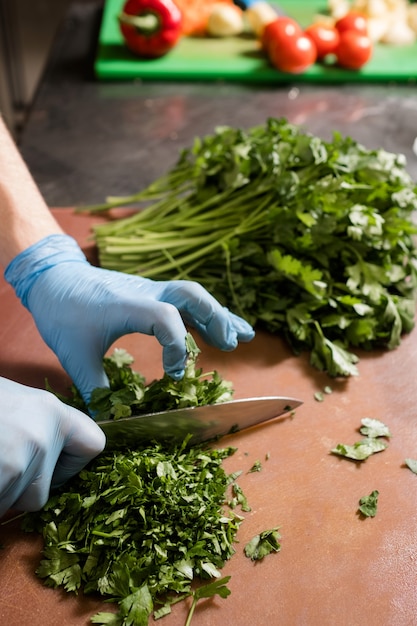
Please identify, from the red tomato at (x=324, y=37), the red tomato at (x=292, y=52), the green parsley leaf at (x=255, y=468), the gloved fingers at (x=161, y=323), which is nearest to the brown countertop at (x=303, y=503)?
the green parsley leaf at (x=255, y=468)

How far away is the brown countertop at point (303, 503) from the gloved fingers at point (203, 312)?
192mm

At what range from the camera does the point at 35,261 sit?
1.86 metres

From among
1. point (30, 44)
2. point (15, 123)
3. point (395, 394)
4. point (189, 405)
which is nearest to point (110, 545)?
point (189, 405)

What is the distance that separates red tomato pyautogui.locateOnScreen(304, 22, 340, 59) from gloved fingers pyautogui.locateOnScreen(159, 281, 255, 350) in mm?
2130

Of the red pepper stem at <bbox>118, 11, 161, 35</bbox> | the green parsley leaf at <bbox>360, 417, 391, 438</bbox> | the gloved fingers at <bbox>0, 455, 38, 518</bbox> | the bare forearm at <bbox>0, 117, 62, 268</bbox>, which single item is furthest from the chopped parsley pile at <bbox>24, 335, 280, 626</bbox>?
the red pepper stem at <bbox>118, 11, 161, 35</bbox>

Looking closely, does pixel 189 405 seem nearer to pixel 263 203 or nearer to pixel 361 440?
pixel 361 440

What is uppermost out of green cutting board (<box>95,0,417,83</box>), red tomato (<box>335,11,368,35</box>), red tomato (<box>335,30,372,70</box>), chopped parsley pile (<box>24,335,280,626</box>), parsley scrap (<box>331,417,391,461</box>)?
red tomato (<box>335,11,368,35</box>)

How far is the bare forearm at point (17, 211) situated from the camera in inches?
74.8

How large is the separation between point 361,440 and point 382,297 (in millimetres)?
456

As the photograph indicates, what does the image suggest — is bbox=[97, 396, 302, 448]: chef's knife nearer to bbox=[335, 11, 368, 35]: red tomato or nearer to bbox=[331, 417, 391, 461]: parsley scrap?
bbox=[331, 417, 391, 461]: parsley scrap

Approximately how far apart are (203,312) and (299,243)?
43cm

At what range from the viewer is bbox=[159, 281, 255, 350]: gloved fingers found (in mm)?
1693

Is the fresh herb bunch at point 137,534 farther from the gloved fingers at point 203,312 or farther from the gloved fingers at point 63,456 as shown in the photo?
the gloved fingers at point 203,312

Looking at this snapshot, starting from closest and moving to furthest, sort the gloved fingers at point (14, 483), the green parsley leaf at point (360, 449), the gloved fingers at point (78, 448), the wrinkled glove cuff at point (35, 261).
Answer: the gloved fingers at point (14, 483)
the gloved fingers at point (78, 448)
the green parsley leaf at point (360, 449)
the wrinkled glove cuff at point (35, 261)
